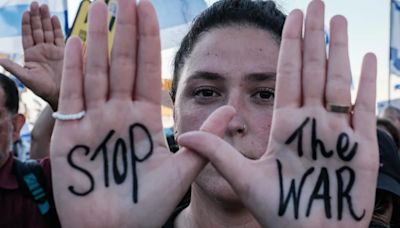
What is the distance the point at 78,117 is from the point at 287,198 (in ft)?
1.87

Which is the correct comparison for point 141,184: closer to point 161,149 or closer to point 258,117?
point 161,149

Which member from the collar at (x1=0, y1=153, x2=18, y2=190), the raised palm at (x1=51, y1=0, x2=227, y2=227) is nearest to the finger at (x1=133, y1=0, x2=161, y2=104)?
the raised palm at (x1=51, y1=0, x2=227, y2=227)

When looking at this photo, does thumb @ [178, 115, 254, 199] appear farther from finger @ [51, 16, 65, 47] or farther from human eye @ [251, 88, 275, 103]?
finger @ [51, 16, 65, 47]

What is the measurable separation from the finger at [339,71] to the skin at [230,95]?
288 mm

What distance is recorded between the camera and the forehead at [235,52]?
5.37ft

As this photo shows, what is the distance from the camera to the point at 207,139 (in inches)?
52.4

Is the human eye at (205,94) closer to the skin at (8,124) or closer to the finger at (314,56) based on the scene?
the finger at (314,56)

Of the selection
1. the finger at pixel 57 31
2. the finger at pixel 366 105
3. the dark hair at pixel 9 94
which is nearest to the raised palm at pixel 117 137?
the finger at pixel 366 105

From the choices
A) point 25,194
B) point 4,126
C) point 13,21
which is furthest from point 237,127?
point 13,21

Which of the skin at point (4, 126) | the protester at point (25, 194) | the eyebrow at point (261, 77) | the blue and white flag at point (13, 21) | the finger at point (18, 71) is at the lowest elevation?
the protester at point (25, 194)

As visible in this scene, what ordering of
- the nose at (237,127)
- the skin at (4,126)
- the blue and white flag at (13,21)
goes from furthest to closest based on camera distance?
the blue and white flag at (13,21) < the skin at (4,126) < the nose at (237,127)

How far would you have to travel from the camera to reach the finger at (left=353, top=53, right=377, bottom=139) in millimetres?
1352

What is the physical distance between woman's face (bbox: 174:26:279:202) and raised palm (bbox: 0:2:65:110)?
1156 millimetres

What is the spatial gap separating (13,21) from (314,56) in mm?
3555
